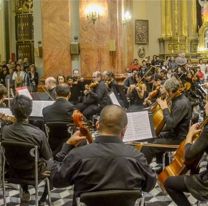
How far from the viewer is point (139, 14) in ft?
75.8

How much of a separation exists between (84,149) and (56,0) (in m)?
9.41

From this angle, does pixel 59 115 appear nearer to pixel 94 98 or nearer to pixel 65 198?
pixel 65 198

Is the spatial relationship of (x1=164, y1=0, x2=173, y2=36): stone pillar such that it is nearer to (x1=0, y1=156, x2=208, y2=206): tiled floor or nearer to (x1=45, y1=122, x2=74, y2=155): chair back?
(x1=0, y1=156, x2=208, y2=206): tiled floor

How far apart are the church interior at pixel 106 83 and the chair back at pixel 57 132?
13 mm

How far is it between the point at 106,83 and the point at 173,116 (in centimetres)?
448

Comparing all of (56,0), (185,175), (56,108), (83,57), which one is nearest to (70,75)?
(83,57)

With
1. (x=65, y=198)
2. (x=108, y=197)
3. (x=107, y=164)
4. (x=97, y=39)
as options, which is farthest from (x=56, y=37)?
(x=108, y=197)

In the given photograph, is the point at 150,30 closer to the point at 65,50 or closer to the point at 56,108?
the point at 65,50

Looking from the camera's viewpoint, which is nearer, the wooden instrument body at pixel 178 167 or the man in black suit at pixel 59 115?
the wooden instrument body at pixel 178 167

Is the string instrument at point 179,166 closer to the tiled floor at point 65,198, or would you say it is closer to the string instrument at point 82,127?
the tiled floor at point 65,198

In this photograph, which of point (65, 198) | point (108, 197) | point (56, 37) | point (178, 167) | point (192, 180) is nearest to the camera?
point (108, 197)

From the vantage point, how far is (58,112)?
21.6 feet

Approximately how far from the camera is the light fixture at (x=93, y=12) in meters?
12.5

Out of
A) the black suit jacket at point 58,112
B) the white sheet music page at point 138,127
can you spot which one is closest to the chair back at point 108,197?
the white sheet music page at point 138,127
